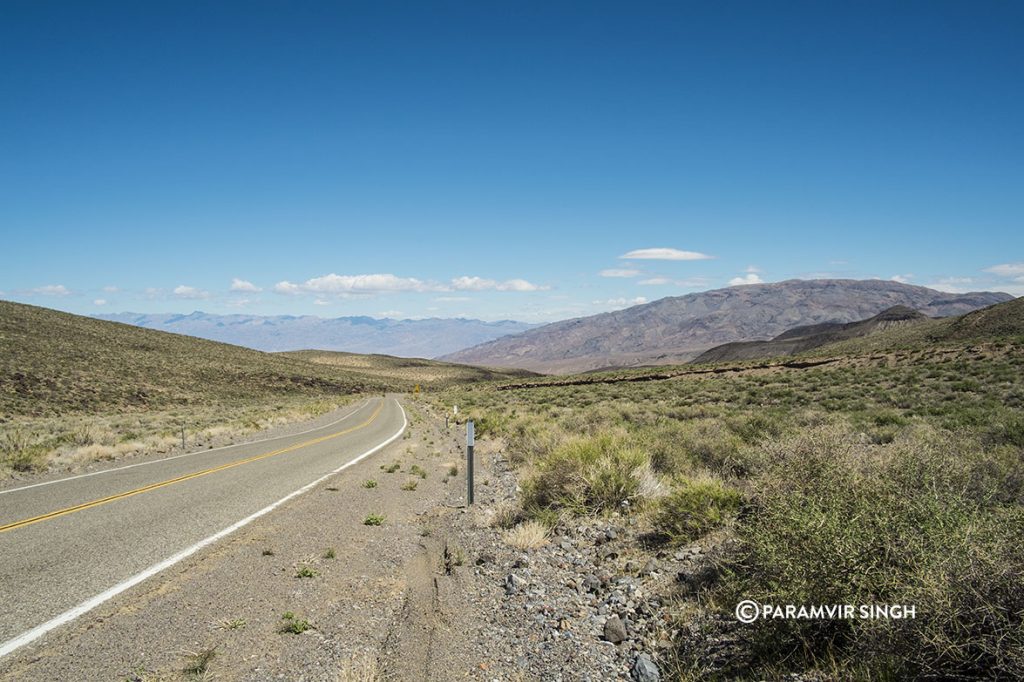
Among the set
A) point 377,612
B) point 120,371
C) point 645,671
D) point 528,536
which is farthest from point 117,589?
point 120,371

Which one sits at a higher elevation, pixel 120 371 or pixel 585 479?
pixel 120 371

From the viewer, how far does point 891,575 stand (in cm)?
366

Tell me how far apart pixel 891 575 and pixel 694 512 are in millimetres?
3230

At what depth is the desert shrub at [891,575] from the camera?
3029 millimetres

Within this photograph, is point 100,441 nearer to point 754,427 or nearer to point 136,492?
point 136,492

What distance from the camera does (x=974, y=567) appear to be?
3.21 metres

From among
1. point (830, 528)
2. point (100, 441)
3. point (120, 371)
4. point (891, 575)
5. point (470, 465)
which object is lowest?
point (100, 441)

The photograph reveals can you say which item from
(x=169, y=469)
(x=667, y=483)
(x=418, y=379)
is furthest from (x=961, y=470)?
(x=418, y=379)

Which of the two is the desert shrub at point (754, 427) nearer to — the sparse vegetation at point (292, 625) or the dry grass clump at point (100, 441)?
the sparse vegetation at point (292, 625)

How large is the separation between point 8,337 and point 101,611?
6447 centimetres

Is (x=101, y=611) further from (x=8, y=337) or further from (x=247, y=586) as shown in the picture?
(x=8, y=337)

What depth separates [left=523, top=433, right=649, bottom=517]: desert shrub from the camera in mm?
8516

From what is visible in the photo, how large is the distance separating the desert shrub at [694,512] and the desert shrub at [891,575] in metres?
1.29

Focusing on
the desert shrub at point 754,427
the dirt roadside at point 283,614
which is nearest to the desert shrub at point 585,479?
the dirt roadside at point 283,614
